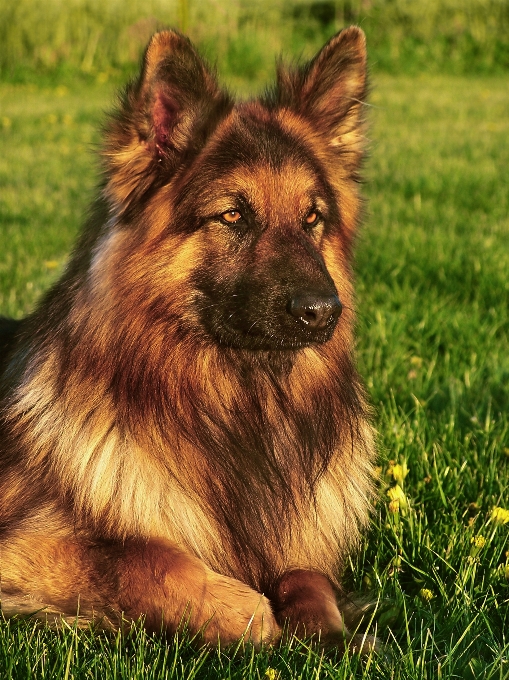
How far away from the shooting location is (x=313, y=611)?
2.93 metres

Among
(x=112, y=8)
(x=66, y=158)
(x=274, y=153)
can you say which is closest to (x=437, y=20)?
(x=112, y=8)

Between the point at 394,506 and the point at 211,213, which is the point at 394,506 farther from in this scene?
the point at 211,213

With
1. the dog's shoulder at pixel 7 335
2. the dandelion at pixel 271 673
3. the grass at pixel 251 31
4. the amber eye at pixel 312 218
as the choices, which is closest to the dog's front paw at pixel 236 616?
the dandelion at pixel 271 673

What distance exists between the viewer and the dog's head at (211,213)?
10.3ft

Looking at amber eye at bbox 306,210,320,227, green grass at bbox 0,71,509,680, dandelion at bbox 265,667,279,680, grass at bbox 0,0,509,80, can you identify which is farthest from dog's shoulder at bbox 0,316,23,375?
grass at bbox 0,0,509,80

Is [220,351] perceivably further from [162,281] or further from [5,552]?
[5,552]

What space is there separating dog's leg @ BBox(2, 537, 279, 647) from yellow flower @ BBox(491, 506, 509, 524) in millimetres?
1004

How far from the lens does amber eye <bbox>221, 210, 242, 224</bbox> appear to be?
3.26 m

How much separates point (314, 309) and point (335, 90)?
44.6 inches

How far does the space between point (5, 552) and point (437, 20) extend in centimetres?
2280

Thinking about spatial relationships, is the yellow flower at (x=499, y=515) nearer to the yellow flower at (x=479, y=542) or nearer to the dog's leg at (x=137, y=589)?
the yellow flower at (x=479, y=542)

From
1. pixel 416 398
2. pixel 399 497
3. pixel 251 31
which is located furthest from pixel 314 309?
pixel 251 31

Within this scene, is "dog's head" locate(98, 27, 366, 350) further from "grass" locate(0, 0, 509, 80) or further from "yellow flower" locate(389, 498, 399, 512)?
"grass" locate(0, 0, 509, 80)

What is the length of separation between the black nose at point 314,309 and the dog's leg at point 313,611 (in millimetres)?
926
